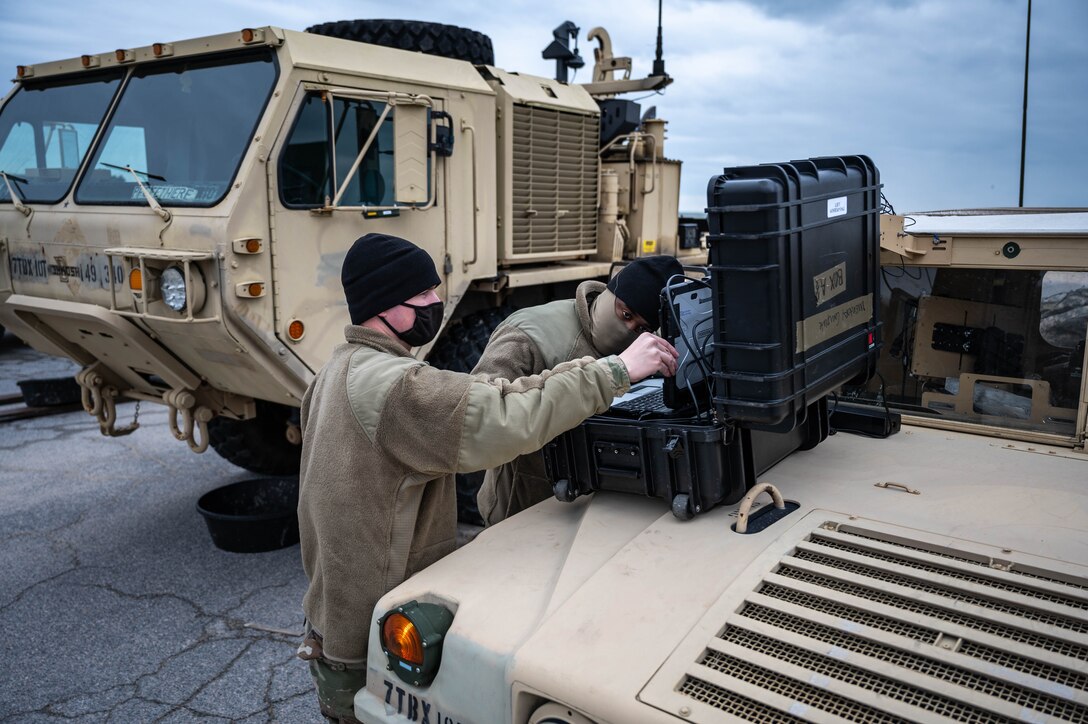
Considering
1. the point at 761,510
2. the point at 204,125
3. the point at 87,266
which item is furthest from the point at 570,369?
the point at 87,266

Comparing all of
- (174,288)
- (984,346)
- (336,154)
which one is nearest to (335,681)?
(984,346)

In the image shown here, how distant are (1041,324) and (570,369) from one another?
172cm

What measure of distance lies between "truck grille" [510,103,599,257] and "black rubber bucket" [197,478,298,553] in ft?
6.82

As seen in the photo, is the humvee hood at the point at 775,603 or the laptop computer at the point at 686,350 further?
the laptop computer at the point at 686,350

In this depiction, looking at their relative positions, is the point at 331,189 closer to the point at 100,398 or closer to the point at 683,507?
the point at 100,398

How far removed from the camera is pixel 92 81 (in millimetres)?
4934

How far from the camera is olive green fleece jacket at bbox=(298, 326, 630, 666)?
1.95 metres

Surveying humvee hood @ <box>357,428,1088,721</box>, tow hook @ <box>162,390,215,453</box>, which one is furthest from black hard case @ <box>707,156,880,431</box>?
tow hook @ <box>162,390,215,453</box>

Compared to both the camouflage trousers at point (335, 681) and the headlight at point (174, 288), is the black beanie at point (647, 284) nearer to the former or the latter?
A: the camouflage trousers at point (335, 681)

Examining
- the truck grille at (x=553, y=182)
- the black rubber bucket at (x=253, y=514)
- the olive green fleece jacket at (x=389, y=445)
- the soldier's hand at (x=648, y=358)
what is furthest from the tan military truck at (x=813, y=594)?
the truck grille at (x=553, y=182)

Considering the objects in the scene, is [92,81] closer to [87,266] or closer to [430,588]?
[87,266]

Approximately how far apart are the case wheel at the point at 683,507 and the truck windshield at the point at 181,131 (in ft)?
9.44

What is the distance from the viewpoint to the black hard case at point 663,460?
2143 mm

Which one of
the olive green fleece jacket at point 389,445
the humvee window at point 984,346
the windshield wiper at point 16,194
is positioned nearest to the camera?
the olive green fleece jacket at point 389,445
